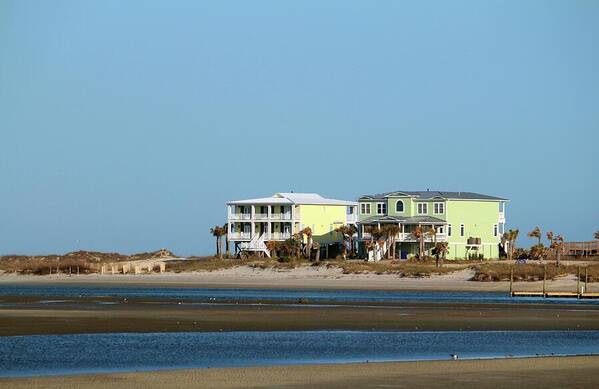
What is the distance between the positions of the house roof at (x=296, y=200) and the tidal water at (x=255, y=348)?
2626 inches

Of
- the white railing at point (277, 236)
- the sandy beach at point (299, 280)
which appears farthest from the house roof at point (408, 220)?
the sandy beach at point (299, 280)

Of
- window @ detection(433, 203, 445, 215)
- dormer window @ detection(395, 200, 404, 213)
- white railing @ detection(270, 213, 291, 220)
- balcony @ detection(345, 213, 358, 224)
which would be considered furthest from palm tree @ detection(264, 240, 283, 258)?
window @ detection(433, 203, 445, 215)

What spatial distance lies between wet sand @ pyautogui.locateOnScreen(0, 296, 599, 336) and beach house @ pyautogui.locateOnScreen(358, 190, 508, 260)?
40060mm

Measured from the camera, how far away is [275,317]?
164 feet

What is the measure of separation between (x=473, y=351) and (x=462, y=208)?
69.6 m

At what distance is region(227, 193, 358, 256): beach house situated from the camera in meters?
109

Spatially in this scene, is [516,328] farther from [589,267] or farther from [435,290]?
[589,267]

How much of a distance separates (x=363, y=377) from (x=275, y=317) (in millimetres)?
21054

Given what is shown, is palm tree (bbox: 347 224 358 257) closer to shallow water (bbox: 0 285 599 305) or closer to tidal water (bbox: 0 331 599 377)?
shallow water (bbox: 0 285 599 305)

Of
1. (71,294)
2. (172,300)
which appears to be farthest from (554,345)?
(71,294)

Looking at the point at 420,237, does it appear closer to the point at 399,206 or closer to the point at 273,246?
the point at 399,206

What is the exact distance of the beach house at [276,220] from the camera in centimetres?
10906

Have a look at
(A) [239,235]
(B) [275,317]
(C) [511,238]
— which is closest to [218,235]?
(A) [239,235]

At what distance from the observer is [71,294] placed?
243 feet
